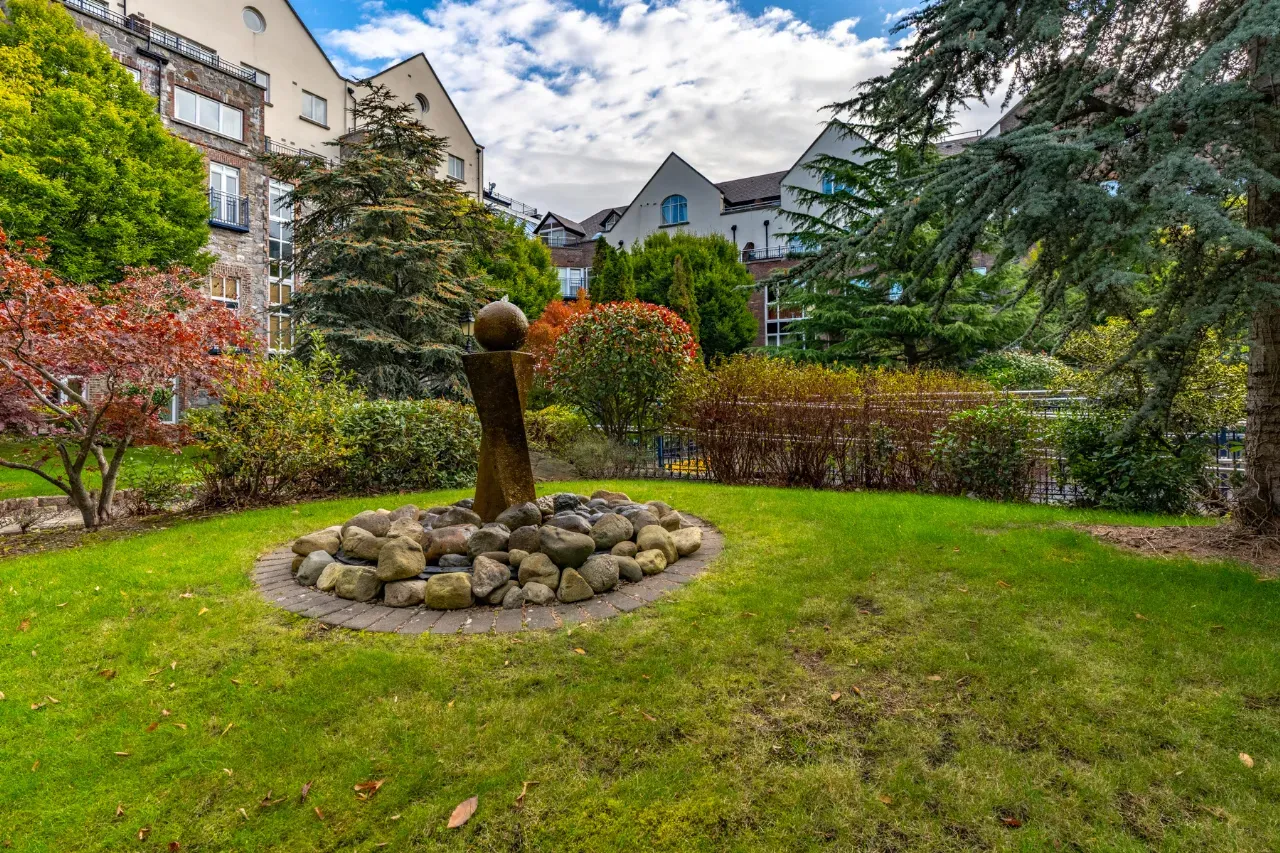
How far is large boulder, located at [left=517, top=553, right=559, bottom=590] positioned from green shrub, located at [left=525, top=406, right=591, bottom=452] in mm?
6561

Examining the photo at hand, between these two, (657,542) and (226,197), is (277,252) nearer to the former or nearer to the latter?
(226,197)

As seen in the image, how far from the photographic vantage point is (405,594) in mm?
4008

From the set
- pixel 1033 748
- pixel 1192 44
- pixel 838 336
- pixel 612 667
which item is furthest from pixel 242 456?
pixel 838 336

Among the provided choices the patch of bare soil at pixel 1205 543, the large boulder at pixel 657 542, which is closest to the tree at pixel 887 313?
the patch of bare soil at pixel 1205 543

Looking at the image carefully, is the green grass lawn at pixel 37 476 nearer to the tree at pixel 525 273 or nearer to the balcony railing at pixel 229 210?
the balcony railing at pixel 229 210

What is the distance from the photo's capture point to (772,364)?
9461mm

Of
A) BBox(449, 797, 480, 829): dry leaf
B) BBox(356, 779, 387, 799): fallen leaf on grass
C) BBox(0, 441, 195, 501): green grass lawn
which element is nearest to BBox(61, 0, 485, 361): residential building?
BBox(0, 441, 195, 501): green grass lawn

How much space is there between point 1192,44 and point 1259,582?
4.20 meters

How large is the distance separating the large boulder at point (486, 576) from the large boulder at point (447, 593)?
62 millimetres

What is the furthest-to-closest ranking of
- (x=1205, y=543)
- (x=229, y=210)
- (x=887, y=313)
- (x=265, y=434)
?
(x=229, y=210), (x=887, y=313), (x=265, y=434), (x=1205, y=543)

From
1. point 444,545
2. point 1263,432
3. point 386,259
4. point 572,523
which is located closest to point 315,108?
point 386,259

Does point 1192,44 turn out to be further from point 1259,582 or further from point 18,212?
point 18,212

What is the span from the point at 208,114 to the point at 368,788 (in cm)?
2494

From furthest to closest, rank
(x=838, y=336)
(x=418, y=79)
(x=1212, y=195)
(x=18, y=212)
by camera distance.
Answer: (x=418, y=79), (x=838, y=336), (x=18, y=212), (x=1212, y=195)
